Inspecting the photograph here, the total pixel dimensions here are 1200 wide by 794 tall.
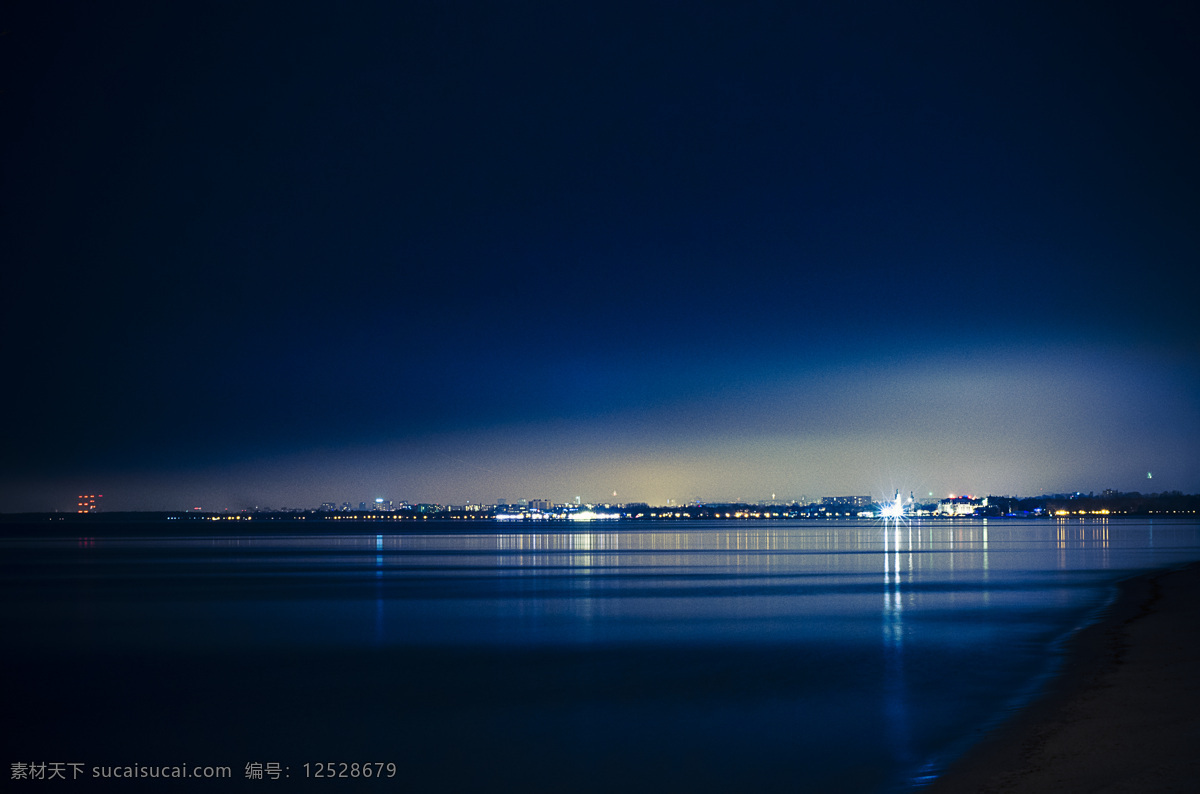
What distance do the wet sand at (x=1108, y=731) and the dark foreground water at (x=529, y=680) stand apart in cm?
81

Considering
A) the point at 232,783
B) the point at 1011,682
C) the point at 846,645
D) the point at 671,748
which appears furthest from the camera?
the point at 846,645

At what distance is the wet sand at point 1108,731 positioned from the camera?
35.5 feet

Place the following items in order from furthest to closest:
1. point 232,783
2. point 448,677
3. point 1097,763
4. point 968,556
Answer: point 968,556 < point 448,677 < point 232,783 < point 1097,763

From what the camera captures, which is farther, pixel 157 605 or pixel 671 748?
pixel 157 605

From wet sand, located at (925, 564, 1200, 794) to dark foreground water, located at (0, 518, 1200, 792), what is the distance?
0.81 metres

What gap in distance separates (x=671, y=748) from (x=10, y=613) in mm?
30341

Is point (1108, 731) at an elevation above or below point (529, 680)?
above

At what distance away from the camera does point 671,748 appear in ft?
49.1

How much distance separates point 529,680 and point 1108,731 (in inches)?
465

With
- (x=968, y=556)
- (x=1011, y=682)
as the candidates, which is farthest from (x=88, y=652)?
(x=968, y=556)

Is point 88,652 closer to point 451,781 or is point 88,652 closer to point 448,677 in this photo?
point 448,677

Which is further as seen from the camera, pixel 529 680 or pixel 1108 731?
pixel 529 680

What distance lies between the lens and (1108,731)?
13.2m

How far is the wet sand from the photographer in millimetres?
10820
